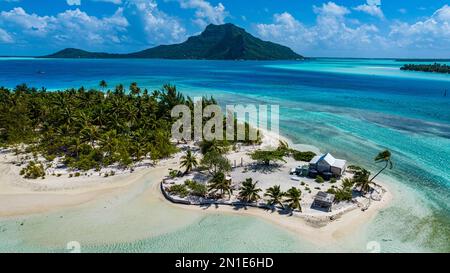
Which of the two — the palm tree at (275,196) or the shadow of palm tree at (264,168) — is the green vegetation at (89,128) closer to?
the shadow of palm tree at (264,168)

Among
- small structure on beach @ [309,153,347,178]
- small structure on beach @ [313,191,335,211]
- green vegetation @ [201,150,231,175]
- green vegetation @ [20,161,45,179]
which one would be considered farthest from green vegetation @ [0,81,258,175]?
small structure on beach @ [313,191,335,211]

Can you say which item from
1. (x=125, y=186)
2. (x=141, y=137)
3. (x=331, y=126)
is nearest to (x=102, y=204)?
(x=125, y=186)

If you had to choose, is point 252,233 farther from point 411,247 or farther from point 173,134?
point 173,134

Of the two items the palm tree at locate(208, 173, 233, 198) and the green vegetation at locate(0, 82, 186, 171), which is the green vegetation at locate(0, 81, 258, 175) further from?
the palm tree at locate(208, 173, 233, 198)

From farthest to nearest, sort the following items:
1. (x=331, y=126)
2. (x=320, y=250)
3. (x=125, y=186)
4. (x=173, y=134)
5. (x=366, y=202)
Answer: (x=331, y=126)
(x=173, y=134)
(x=125, y=186)
(x=366, y=202)
(x=320, y=250)

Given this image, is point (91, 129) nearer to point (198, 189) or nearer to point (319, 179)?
point (198, 189)

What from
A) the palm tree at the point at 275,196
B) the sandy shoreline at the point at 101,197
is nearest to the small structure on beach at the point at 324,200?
the sandy shoreline at the point at 101,197
